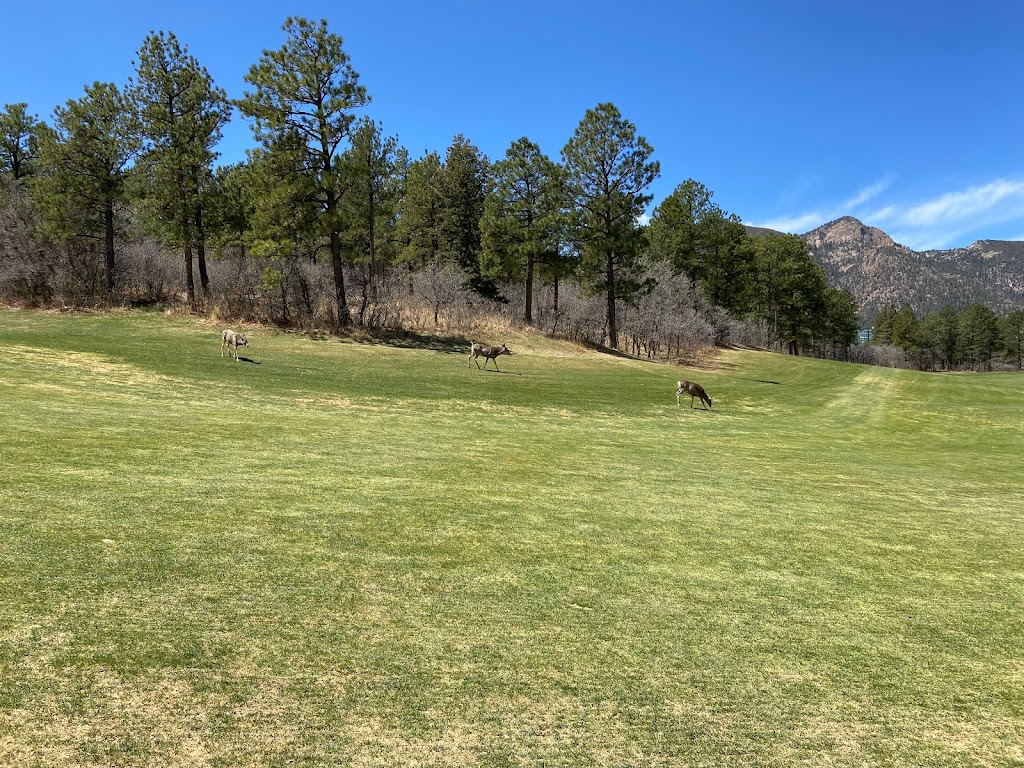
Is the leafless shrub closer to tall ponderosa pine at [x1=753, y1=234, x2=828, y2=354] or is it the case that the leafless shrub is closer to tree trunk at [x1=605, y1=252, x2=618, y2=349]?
tall ponderosa pine at [x1=753, y1=234, x2=828, y2=354]

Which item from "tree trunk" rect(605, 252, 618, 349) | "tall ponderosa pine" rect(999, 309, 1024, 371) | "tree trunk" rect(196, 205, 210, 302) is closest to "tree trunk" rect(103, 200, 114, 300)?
"tree trunk" rect(196, 205, 210, 302)

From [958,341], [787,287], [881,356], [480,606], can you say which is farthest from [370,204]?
[958,341]

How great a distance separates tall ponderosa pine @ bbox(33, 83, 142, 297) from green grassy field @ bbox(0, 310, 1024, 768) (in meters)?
29.6

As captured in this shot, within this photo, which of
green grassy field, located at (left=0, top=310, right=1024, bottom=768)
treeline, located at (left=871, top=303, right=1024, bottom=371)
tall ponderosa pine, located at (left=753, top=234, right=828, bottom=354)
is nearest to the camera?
green grassy field, located at (left=0, top=310, right=1024, bottom=768)

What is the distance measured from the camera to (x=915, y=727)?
10.0ft

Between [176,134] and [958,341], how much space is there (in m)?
134

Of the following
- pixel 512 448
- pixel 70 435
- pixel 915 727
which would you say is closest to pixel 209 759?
pixel 915 727

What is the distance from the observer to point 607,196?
131 feet

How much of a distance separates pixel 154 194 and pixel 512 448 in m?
31.5

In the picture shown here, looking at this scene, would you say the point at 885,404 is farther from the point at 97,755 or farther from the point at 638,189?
the point at 97,755

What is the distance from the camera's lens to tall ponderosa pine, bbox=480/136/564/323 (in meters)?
42.2

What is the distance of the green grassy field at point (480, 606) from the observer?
2.77 m

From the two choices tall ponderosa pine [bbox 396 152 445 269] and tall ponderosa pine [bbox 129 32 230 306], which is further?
tall ponderosa pine [bbox 396 152 445 269]

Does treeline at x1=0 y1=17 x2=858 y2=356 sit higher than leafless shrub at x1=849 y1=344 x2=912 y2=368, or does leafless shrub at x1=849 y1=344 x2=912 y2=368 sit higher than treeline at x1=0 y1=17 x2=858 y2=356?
treeline at x1=0 y1=17 x2=858 y2=356
